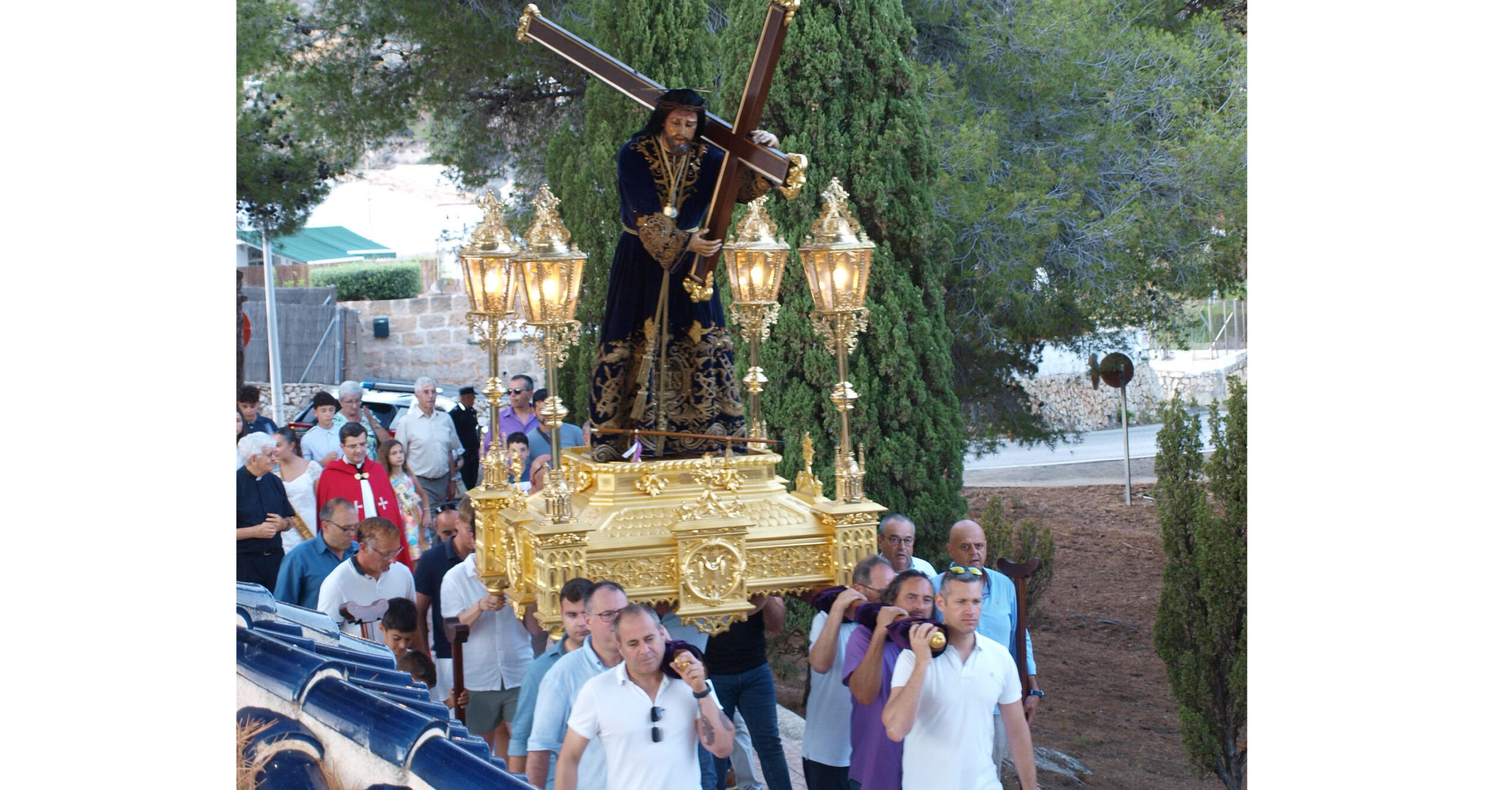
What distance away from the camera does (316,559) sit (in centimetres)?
551

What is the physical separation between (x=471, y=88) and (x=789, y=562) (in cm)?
850

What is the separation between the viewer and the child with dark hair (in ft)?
16.0

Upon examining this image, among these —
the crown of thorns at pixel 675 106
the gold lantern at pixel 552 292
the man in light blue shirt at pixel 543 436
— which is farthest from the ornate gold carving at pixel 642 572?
the man in light blue shirt at pixel 543 436

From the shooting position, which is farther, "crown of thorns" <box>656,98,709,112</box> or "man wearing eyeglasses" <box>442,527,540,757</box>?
"man wearing eyeglasses" <box>442,527,540,757</box>

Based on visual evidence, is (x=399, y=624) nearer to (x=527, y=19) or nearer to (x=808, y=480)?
(x=808, y=480)

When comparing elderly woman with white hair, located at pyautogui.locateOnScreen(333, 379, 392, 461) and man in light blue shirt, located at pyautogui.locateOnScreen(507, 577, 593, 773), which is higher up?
elderly woman with white hair, located at pyautogui.locateOnScreen(333, 379, 392, 461)

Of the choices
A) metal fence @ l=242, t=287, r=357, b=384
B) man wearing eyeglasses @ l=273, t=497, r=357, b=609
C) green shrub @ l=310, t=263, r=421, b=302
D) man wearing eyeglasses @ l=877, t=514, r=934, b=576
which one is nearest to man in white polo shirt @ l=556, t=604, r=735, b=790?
man wearing eyeglasses @ l=877, t=514, r=934, b=576

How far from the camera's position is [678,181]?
14.6 ft

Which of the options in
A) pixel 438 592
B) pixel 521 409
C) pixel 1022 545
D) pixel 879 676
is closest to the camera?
pixel 879 676

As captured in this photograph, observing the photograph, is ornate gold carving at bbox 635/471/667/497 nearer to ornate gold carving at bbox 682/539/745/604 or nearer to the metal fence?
ornate gold carving at bbox 682/539/745/604

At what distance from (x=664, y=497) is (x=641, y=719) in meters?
0.92

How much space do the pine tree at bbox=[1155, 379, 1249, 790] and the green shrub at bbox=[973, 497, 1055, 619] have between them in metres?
1.62

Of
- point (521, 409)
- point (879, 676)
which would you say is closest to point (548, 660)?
point (879, 676)

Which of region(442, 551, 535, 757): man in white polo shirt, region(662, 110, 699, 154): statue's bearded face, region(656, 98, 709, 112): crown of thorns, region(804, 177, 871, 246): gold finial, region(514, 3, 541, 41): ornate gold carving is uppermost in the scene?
region(514, 3, 541, 41): ornate gold carving
